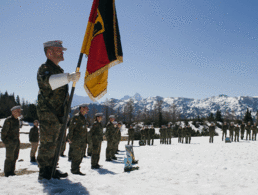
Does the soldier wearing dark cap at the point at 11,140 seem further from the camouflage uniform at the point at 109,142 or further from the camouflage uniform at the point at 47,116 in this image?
the camouflage uniform at the point at 109,142

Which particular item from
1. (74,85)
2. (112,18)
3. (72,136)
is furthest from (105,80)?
(72,136)

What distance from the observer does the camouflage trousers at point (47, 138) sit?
282 centimetres

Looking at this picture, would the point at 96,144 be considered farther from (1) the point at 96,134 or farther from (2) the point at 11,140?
(2) the point at 11,140

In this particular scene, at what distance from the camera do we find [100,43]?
3.69 meters

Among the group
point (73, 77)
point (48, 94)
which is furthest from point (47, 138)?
point (73, 77)

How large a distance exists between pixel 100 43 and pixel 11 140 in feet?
12.2

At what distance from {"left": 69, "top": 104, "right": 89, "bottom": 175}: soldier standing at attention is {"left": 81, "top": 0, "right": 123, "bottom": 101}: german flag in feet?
4.67

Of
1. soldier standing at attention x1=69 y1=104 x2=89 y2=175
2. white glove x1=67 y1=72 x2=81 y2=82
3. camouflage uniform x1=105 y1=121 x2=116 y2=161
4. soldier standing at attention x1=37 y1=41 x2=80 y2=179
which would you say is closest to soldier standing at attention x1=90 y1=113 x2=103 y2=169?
soldier standing at attention x1=69 y1=104 x2=89 y2=175

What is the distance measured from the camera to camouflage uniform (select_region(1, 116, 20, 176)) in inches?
181

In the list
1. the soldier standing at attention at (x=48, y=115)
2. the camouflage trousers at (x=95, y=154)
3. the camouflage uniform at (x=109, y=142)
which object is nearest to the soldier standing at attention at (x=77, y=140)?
the camouflage trousers at (x=95, y=154)

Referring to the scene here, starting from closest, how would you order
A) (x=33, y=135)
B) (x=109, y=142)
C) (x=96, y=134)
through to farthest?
1. (x=96, y=134)
2. (x=109, y=142)
3. (x=33, y=135)

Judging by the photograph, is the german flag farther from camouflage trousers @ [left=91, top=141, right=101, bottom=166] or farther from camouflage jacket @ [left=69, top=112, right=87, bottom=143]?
camouflage trousers @ [left=91, top=141, right=101, bottom=166]

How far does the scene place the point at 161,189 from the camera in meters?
3.08

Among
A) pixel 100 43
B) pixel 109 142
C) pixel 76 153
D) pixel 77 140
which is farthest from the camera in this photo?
pixel 109 142
